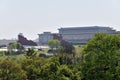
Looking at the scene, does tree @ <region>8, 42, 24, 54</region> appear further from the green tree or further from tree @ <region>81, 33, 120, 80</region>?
tree @ <region>81, 33, 120, 80</region>

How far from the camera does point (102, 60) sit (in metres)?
49.2

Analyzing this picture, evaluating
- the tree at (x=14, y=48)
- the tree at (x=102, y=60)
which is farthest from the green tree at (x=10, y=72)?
the tree at (x=14, y=48)

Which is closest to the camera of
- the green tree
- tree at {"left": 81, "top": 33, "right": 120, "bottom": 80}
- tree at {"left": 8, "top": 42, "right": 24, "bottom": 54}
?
tree at {"left": 81, "top": 33, "right": 120, "bottom": 80}

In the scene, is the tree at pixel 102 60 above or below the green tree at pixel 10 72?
above

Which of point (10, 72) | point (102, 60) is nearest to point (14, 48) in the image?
point (10, 72)

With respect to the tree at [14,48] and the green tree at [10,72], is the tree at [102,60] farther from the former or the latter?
the tree at [14,48]

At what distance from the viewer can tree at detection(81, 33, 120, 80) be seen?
4841 centimetres

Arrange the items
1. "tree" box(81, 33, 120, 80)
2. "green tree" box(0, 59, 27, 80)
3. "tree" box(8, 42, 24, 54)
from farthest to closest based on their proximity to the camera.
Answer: "tree" box(8, 42, 24, 54), "green tree" box(0, 59, 27, 80), "tree" box(81, 33, 120, 80)

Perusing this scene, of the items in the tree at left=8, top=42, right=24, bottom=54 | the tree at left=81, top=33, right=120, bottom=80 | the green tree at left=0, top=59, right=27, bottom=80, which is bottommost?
the tree at left=8, top=42, right=24, bottom=54

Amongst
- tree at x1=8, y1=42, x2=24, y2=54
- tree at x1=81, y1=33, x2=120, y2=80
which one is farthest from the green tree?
tree at x1=8, y1=42, x2=24, y2=54

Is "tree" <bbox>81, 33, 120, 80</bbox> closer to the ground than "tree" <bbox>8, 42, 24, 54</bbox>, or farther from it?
farther from it

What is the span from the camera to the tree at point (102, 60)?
159 ft

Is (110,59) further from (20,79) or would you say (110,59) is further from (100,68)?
(20,79)

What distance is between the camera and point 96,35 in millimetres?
52688
